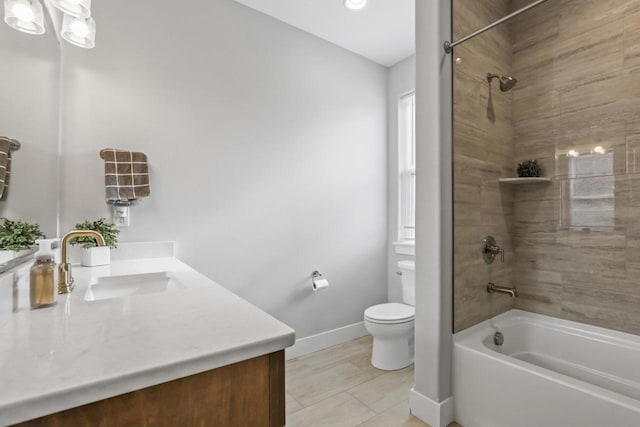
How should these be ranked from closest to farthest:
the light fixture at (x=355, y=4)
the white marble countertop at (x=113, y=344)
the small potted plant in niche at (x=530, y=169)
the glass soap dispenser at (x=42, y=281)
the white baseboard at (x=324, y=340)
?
1. the white marble countertop at (x=113, y=344)
2. the glass soap dispenser at (x=42, y=281)
3. the small potted plant in niche at (x=530, y=169)
4. the light fixture at (x=355, y=4)
5. the white baseboard at (x=324, y=340)

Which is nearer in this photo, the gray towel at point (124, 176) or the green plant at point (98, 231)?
the green plant at point (98, 231)

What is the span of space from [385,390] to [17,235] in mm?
2107

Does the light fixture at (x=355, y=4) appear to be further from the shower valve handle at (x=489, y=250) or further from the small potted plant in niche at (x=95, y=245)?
the small potted plant in niche at (x=95, y=245)

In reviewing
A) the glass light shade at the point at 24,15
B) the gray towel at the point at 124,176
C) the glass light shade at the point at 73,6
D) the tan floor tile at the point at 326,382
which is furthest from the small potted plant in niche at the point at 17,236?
the tan floor tile at the point at 326,382

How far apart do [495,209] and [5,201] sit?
2472 mm

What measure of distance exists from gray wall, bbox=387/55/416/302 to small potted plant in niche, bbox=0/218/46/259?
270 cm

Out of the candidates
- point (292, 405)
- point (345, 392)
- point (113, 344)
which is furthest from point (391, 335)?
point (113, 344)

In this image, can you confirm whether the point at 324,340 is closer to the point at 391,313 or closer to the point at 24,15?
the point at 391,313

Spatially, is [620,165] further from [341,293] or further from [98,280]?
[98,280]

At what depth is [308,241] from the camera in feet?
8.87

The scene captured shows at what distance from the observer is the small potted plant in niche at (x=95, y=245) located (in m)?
1.65

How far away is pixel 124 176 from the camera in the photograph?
5.93 ft

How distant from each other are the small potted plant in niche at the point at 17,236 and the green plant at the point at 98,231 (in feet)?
1.39

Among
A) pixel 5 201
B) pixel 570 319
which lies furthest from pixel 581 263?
pixel 5 201
